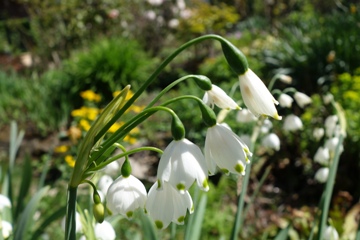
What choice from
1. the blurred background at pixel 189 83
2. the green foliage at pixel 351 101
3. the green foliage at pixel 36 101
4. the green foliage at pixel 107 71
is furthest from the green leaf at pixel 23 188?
the green foliage at pixel 107 71

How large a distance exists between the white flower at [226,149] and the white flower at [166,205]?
101 millimetres

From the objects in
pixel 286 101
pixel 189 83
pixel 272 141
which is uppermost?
pixel 286 101

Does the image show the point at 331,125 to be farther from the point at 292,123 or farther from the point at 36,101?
the point at 36,101

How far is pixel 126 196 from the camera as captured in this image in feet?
3.19

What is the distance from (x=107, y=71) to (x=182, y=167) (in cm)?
602

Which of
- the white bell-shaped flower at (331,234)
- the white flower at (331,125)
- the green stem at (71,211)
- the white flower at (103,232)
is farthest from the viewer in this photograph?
the white flower at (331,125)

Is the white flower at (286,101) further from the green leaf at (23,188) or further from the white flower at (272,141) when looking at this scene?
the green leaf at (23,188)

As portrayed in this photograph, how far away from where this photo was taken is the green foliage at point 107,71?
672cm

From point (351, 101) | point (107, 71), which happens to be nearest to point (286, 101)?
point (351, 101)

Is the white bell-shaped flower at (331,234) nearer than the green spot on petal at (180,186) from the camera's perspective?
No

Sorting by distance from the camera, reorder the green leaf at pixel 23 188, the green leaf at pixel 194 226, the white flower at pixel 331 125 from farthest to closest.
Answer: the green leaf at pixel 23 188
the white flower at pixel 331 125
the green leaf at pixel 194 226

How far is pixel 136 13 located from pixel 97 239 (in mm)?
8706

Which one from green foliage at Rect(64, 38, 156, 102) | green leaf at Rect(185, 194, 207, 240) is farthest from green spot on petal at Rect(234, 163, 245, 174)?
green foliage at Rect(64, 38, 156, 102)

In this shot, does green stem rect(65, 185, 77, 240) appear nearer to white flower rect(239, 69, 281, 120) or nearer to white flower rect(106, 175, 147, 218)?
white flower rect(106, 175, 147, 218)
